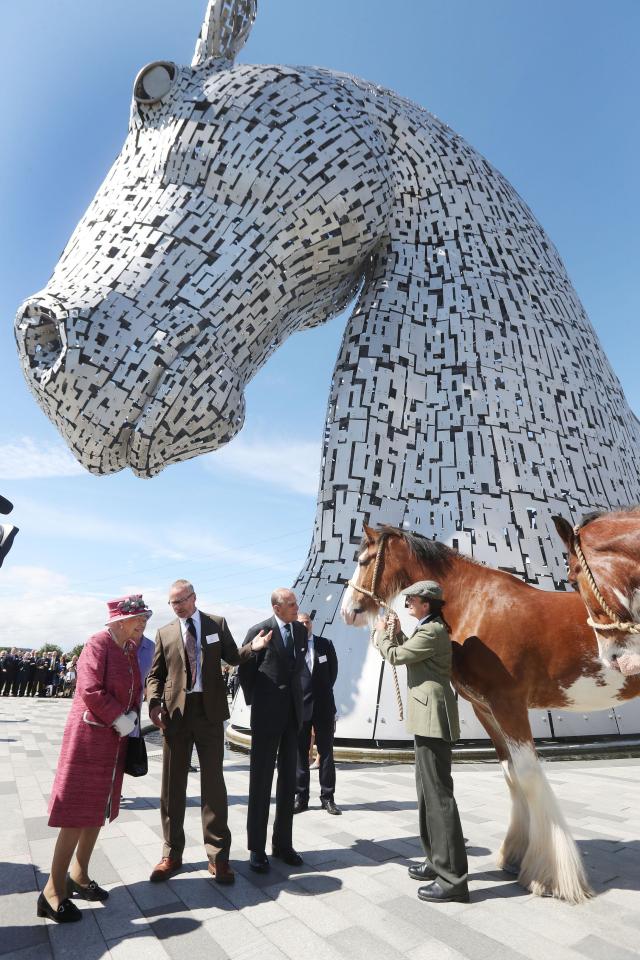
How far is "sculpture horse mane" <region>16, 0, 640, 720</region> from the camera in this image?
23.7 feet

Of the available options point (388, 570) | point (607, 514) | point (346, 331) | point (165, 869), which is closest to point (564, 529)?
point (607, 514)

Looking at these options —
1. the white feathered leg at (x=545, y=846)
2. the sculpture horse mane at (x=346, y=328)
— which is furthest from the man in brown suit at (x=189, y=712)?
the sculpture horse mane at (x=346, y=328)

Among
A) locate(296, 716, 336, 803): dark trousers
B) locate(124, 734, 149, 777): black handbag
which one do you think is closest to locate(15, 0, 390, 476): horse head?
locate(296, 716, 336, 803): dark trousers

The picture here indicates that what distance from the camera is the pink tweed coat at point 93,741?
9.36 feet

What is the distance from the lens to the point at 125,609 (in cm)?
316

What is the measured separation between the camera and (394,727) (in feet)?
22.1

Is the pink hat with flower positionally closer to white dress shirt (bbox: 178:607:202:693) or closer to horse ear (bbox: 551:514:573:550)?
white dress shirt (bbox: 178:607:202:693)

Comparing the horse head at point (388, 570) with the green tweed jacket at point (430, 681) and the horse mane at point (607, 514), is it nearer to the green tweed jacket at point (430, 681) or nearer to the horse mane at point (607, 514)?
the green tweed jacket at point (430, 681)

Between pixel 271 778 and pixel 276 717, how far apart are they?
0.37 meters

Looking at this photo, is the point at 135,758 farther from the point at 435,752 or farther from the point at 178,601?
the point at 435,752

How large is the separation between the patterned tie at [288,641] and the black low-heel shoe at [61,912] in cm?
167

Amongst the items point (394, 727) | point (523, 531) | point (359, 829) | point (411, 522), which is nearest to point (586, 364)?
point (523, 531)

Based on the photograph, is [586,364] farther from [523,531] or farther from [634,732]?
[634,732]

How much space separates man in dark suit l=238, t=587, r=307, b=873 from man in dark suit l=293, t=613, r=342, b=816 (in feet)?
3.20
